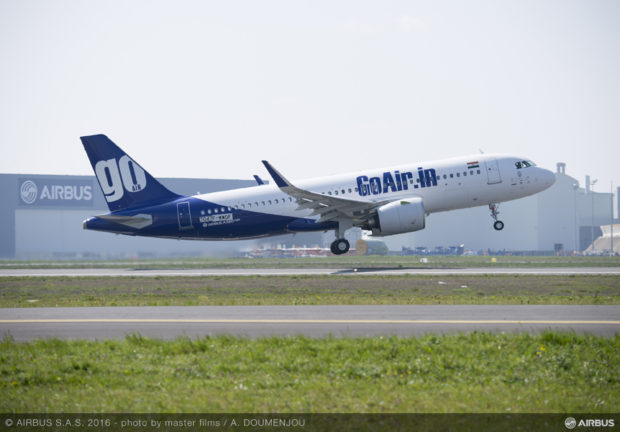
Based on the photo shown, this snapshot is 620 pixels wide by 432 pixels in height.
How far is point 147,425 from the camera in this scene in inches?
321

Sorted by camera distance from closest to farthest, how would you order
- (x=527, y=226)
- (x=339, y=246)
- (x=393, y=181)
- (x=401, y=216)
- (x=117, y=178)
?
1. (x=401, y=216)
2. (x=393, y=181)
3. (x=339, y=246)
4. (x=117, y=178)
5. (x=527, y=226)

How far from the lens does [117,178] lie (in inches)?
1572

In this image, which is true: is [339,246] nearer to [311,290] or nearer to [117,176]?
[311,290]

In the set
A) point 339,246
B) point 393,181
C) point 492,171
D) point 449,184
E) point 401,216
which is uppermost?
point 492,171

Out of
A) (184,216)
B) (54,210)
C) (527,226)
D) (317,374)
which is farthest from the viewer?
(527,226)

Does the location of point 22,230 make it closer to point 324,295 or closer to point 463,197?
point 463,197

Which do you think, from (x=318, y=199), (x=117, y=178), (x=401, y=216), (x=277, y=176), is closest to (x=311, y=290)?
(x=277, y=176)

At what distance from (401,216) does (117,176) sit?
58.0ft

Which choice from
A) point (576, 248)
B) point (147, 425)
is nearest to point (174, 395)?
point (147, 425)

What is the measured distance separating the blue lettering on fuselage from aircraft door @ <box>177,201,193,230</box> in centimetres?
1055

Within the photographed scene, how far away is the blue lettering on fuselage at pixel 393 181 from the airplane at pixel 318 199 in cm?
6

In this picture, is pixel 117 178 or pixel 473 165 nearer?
pixel 473 165

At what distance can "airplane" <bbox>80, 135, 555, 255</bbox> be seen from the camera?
123 ft

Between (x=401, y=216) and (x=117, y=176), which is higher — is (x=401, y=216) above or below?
below
